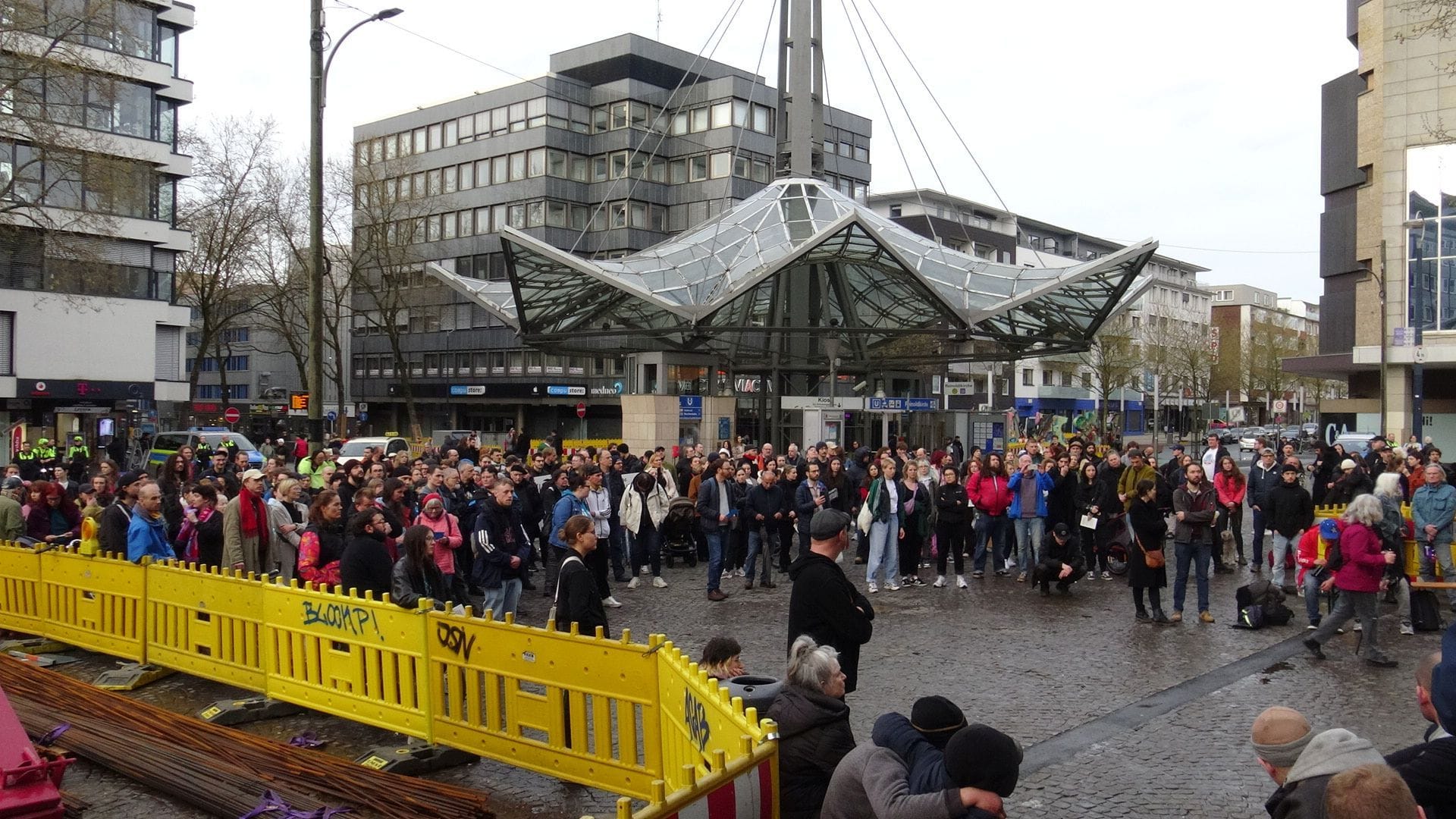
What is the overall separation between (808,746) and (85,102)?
4224 centimetres

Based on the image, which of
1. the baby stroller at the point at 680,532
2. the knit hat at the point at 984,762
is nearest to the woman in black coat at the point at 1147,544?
the baby stroller at the point at 680,532

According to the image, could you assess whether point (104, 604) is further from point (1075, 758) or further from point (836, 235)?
point (836, 235)

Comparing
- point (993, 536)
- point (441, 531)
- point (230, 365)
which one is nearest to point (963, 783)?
point (441, 531)

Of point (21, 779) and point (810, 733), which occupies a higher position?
point (810, 733)

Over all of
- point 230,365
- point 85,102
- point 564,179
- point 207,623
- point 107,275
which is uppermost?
point 564,179

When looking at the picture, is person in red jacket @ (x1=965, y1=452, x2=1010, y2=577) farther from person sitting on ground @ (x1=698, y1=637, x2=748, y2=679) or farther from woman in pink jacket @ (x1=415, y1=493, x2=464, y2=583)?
person sitting on ground @ (x1=698, y1=637, x2=748, y2=679)

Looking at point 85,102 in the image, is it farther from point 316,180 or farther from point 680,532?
point 680,532

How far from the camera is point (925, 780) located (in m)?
3.92

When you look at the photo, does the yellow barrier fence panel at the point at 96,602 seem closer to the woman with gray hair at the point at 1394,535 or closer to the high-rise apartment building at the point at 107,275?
the woman with gray hair at the point at 1394,535

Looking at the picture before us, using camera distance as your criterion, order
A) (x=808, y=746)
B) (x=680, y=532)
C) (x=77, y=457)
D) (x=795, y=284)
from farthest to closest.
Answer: (x=795, y=284) → (x=77, y=457) → (x=680, y=532) → (x=808, y=746)

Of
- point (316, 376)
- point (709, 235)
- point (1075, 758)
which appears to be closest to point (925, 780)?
point (1075, 758)

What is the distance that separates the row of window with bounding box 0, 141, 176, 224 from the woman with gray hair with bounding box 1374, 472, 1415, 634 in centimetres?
2598

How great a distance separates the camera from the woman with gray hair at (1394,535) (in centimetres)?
1085

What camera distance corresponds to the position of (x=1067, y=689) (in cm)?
905
